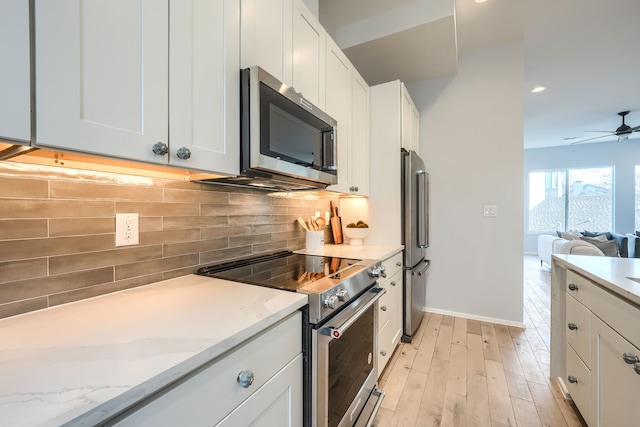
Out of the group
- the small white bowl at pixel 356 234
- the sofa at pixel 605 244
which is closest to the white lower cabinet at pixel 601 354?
the small white bowl at pixel 356 234

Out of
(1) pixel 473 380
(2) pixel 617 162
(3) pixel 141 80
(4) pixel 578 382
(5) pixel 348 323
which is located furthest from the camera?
(2) pixel 617 162

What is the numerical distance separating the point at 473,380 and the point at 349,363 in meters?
1.23

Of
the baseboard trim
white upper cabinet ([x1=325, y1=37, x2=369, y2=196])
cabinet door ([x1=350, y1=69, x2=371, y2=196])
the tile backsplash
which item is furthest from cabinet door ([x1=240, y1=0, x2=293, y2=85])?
the baseboard trim

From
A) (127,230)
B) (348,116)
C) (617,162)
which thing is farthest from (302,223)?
(617,162)

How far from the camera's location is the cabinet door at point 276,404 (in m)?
0.73

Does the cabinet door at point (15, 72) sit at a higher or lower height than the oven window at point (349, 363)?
higher

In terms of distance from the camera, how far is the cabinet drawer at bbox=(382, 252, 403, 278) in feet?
6.40

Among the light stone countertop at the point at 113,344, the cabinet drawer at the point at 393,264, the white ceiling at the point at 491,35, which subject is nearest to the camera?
the light stone countertop at the point at 113,344

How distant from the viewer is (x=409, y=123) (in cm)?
280

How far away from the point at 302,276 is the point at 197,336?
648mm

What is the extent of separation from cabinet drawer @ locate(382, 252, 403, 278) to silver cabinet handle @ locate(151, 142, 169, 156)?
4.83ft

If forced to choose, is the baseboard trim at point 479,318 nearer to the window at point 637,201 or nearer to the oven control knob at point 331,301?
the oven control knob at point 331,301

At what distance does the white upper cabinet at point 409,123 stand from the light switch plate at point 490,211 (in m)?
0.97

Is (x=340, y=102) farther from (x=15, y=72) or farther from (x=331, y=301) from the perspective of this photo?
(x=15, y=72)
